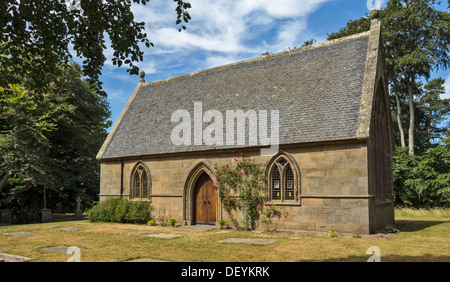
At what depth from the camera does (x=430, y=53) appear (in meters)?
32.2

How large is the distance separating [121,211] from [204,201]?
506cm

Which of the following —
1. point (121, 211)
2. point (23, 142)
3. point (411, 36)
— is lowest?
point (121, 211)

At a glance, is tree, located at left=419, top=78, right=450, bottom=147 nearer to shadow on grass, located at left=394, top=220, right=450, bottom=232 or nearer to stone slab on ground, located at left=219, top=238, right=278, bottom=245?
shadow on grass, located at left=394, top=220, right=450, bottom=232

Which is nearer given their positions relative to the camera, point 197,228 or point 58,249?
point 58,249

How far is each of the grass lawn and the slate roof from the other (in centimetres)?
410

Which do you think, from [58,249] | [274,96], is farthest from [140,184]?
[58,249]

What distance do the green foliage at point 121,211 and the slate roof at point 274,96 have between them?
2.67m

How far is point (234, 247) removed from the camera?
11188 mm

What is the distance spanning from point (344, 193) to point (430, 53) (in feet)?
80.8

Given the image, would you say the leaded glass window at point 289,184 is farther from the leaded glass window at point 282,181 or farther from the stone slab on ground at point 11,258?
the stone slab on ground at point 11,258

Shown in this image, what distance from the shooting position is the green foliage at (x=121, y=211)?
19.5 meters

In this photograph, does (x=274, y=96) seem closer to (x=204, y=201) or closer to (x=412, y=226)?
(x=204, y=201)

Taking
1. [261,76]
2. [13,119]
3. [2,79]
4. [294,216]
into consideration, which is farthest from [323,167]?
[13,119]

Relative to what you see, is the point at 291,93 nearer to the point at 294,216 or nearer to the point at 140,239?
the point at 294,216
